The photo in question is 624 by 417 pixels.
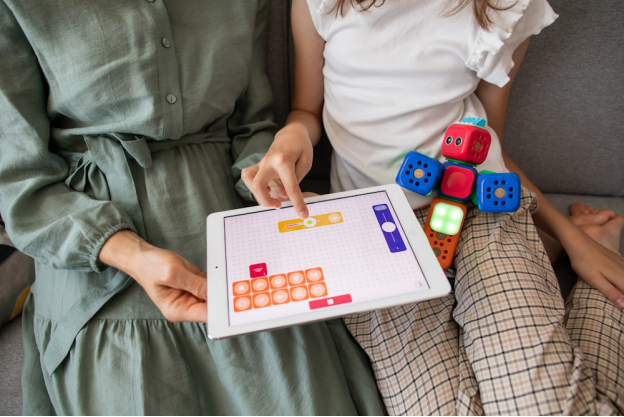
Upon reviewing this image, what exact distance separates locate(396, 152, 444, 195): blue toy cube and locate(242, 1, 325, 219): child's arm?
0.15 meters

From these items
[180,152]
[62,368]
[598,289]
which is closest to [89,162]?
[180,152]

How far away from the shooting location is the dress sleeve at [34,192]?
1.91ft

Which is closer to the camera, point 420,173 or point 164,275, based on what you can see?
point 164,275

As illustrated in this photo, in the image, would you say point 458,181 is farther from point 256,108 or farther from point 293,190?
point 256,108

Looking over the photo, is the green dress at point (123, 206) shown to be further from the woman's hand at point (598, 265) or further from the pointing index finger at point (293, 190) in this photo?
the woman's hand at point (598, 265)

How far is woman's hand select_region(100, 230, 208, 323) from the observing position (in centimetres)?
54

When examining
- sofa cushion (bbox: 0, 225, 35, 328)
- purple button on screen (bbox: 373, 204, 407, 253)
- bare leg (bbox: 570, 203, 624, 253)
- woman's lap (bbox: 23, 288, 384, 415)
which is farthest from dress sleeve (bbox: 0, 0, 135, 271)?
bare leg (bbox: 570, 203, 624, 253)

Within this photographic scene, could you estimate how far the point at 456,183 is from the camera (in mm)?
654

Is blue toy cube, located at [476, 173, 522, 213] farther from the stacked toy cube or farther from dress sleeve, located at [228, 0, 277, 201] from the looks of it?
dress sleeve, located at [228, 0, 277, 201]

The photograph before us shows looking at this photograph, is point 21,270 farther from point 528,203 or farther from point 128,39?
point 528,203

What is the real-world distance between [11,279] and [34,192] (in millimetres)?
275

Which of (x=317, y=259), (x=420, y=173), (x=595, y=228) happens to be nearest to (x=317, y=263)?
(x=317, y=259)

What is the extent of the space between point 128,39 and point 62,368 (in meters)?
0.49

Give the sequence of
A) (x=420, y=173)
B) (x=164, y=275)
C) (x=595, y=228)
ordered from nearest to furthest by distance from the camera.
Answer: (x=164, y=275) → (x=420, y=173) → (x=595, y=228)
